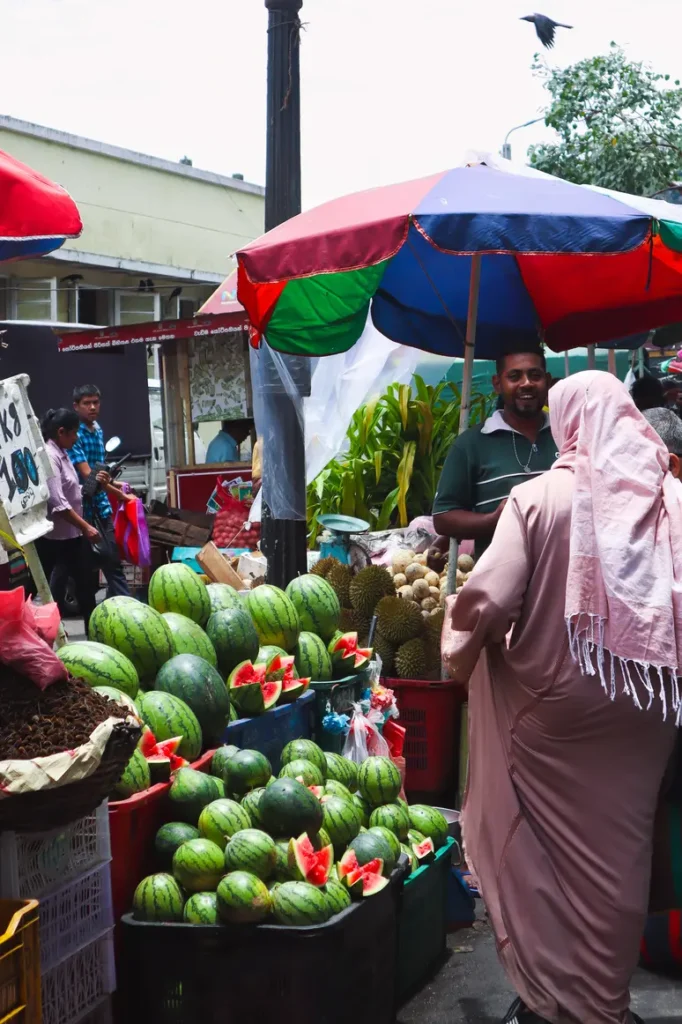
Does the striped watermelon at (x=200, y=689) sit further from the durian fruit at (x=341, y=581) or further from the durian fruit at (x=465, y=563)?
the durian fruit at (x=465, y=563)

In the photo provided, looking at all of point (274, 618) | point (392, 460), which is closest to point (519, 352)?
point (274, 618)

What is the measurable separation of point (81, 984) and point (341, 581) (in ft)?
12.1

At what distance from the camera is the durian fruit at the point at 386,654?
604 centimetres

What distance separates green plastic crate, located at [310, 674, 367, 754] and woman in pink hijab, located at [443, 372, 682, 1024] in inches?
56.4

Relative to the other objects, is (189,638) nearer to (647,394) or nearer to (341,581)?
(341,581)

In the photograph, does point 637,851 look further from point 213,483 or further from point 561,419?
point 213,483

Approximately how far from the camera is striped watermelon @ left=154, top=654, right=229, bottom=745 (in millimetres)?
4074

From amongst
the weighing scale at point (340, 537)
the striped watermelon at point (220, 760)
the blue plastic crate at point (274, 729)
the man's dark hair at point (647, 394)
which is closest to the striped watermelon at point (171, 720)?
the striped watermelon at point (220, 760)

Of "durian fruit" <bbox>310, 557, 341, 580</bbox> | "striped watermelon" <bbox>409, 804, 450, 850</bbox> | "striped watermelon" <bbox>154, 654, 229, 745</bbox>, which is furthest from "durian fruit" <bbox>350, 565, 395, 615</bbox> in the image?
"striped watermelon" <bbox>154, 654, 229, 745</bbox>

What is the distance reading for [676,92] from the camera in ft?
75.2

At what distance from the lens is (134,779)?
11.7 feet

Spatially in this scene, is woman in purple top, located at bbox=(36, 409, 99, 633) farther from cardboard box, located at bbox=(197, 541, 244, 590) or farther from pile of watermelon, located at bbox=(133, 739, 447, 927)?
pile of watermelon, located at bbox=(133, 739, 447, 927)

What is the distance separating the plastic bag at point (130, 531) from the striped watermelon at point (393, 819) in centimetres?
647

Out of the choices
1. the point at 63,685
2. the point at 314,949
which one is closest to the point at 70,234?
the point at 63,685
